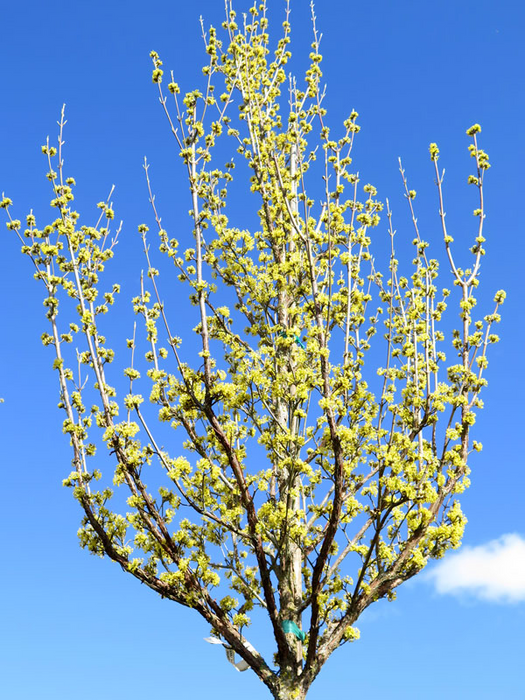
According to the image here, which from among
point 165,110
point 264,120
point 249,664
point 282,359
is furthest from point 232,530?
point 264,120

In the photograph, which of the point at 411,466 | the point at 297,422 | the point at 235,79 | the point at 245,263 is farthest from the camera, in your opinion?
the point at 235,79

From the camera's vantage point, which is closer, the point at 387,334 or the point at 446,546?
the point at 446,546

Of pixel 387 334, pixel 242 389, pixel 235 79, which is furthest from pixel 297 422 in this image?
pixel 235 79

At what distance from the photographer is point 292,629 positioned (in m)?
9.14

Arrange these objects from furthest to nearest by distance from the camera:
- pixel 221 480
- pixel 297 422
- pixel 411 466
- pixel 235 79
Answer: pixel 235 79 < pixel 297 422 < pixel 221 480 < pixel 411 466

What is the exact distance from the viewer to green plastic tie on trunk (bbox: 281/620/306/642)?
9.15m

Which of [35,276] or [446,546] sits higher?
[35,276]

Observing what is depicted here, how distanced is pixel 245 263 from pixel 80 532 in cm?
504

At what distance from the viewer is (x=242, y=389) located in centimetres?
970

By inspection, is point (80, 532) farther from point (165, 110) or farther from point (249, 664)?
point (165, 110)

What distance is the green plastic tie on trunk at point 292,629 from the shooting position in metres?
9.15

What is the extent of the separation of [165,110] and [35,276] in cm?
316

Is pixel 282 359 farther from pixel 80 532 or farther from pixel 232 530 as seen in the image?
pixel 80 532

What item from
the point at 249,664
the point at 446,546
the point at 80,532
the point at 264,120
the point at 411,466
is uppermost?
the point at 264,120
